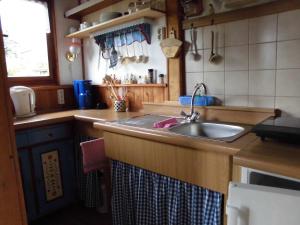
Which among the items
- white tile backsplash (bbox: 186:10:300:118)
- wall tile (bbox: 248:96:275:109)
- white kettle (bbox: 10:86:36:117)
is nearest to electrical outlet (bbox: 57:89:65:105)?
white kettle (bbox: 10:86:36:117)

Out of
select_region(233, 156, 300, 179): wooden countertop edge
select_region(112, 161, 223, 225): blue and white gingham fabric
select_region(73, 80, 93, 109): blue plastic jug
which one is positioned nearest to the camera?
select_region(233, 156, 300, 179): wooden countertop edge

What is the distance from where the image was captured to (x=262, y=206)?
2.36 ft

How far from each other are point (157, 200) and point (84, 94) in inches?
57.7

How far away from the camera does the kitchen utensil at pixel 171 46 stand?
1733mm

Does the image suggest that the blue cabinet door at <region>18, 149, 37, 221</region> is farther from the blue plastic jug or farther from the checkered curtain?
the blue plastic jug

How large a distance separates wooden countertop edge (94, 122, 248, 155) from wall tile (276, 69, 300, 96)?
0.57 metres

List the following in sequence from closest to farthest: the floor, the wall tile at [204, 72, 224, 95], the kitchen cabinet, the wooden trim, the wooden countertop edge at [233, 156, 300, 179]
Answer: the wooden countertop edge at [233, 156, 300, 179] → the wooden trim → the wall tile at [204, 72, 224, 95] → the kitchen cabinet → the floor

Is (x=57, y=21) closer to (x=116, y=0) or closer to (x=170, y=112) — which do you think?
(x=116, y=0)

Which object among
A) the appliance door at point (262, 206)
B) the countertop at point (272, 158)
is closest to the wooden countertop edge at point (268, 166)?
the countertop at point (272, 158)

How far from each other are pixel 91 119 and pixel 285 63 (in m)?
1.33

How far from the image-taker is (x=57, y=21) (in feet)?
8.02

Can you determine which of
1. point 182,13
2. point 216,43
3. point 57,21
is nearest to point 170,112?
point 216,43

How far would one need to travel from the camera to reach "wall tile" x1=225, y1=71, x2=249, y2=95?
1.51m

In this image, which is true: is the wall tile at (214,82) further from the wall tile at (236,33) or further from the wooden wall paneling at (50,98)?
the wooden wall paneling at (50,98)
